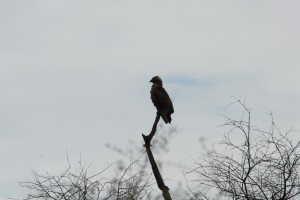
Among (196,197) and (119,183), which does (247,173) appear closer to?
(196,197)

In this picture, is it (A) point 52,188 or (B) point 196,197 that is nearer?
(B) point 196,197

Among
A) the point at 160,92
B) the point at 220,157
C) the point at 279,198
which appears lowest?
the point at 279,198

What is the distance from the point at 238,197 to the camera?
8.11 metres

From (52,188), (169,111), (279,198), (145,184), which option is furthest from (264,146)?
(52,188)

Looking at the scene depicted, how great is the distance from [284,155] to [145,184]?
3117mm

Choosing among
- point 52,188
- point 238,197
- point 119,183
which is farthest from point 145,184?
point 238,197

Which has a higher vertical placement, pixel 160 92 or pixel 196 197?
pixel 160 92

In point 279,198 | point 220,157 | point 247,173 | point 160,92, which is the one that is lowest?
point 279,198

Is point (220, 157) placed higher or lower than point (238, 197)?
higher

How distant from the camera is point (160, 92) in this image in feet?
26.4

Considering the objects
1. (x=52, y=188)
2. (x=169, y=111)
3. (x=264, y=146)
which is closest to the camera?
(x=169, y=111)

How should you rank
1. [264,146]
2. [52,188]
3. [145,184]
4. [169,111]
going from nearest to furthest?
[169,111] < [264,146] < [52,188] < [145,184]

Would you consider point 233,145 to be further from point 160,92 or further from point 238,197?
point 160,92

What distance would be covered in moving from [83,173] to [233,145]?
2.89 m
